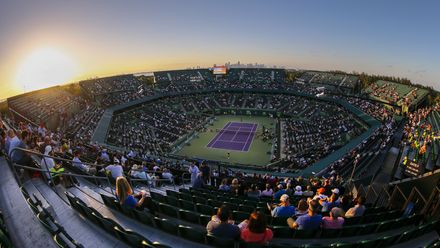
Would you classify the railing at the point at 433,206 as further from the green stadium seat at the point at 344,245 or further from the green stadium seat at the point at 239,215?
the green stadium seat at the point at 239,215

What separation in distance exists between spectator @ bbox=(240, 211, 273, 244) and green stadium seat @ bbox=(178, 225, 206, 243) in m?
0.92

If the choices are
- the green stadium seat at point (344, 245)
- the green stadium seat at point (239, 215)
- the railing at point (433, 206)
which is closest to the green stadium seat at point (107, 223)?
the green stadium seat at point (239, 215)

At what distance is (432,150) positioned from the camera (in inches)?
711

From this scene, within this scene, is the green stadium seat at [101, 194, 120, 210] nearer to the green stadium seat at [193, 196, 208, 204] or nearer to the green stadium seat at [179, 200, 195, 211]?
the green stadium seat at [179, 200, 195, 211]

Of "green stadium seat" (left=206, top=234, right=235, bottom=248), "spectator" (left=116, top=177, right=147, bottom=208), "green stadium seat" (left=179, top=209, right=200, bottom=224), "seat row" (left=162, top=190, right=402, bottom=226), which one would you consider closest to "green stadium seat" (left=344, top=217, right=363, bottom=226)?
"seat row" (left=162, top=190, right=402, bottom=226)

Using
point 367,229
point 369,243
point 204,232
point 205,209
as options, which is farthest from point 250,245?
point 367,229

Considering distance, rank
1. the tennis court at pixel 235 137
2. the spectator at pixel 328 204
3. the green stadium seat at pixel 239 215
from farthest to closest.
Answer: the tennis court at pixel 235 137 → the spectator at pixel 328 204 → the green stadium seat at pixel 239 215

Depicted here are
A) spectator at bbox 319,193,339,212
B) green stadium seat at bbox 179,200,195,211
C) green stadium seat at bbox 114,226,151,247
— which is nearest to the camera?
green stadium seat at bbox 114,226,151,247

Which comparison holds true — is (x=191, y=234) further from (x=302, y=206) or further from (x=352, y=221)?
(x=352, y=221)

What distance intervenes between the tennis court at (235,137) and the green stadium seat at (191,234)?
112 feet

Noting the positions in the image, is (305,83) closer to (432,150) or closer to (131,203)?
(432,150)

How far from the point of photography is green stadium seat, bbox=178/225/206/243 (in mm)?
5290

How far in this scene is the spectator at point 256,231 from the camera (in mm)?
4680

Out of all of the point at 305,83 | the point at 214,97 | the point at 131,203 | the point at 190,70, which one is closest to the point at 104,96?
the point at 214,97
